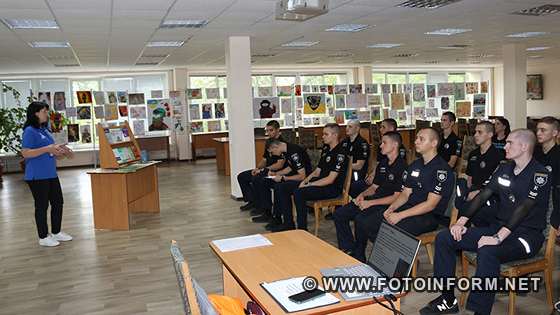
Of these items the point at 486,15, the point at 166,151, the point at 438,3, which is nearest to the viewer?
the point at 438,3

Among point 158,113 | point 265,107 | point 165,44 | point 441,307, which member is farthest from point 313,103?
point 441,307

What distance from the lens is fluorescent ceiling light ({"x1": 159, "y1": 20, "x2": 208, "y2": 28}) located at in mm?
6875

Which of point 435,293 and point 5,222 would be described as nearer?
point 435,293

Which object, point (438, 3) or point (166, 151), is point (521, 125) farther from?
point (166, 151)

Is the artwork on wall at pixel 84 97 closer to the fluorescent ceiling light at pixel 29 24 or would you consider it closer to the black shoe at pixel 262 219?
the fluorescent ceiling light at pixel 29 24

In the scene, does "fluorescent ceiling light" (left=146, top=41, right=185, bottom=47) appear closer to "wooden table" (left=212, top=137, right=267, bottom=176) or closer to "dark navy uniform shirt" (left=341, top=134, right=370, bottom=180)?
"wooden table" (left=212, top=137, right=267, bottom=176)

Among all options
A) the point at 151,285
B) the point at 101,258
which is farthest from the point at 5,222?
the point at 151,285

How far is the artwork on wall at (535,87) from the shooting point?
17688mm

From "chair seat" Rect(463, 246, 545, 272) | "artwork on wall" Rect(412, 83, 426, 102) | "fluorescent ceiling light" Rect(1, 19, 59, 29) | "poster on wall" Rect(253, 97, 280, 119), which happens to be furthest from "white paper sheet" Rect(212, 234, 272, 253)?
"artwork on wall" Rect(412, 83, 426, 102)

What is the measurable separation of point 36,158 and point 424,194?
4.19 metres

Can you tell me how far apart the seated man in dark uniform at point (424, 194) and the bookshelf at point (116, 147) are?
3.79 metres

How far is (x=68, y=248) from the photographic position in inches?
226

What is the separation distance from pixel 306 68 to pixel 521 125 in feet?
23.5

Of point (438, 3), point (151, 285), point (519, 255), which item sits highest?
point (438, 3)
